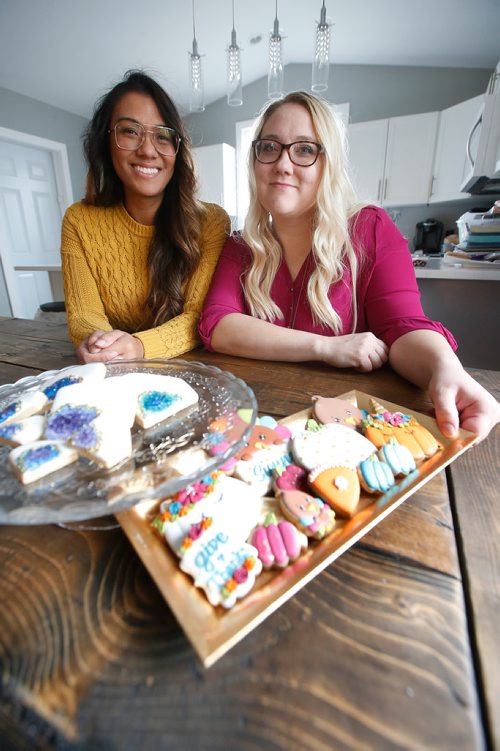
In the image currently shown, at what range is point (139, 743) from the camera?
0.22 metres

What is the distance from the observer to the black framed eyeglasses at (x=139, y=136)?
110 cm

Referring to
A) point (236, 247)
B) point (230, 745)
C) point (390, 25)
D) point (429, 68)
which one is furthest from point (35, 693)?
point (429, 68)

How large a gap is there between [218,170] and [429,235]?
7.94 feet

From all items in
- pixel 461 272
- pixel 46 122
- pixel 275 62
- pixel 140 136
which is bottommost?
pixel 461 272

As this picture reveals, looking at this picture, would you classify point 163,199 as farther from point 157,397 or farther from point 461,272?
point 461,272

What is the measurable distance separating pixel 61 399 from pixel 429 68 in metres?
4.45

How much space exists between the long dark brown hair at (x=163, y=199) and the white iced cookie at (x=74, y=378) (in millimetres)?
614

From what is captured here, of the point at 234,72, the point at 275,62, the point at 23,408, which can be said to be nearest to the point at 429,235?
the point at 275,62

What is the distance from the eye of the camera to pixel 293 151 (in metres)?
0.95

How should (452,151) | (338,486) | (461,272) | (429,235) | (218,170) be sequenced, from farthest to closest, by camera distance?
(218,170) < (429,235) < (452,151) < (461,272) < (338,486)

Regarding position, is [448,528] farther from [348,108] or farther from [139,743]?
[348,108]

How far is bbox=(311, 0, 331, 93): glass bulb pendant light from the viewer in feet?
5.48

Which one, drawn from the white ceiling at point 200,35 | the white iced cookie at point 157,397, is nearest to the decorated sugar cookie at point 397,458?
the white iced cookie at point 157,397

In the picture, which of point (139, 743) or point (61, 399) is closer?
point (139, 743)
